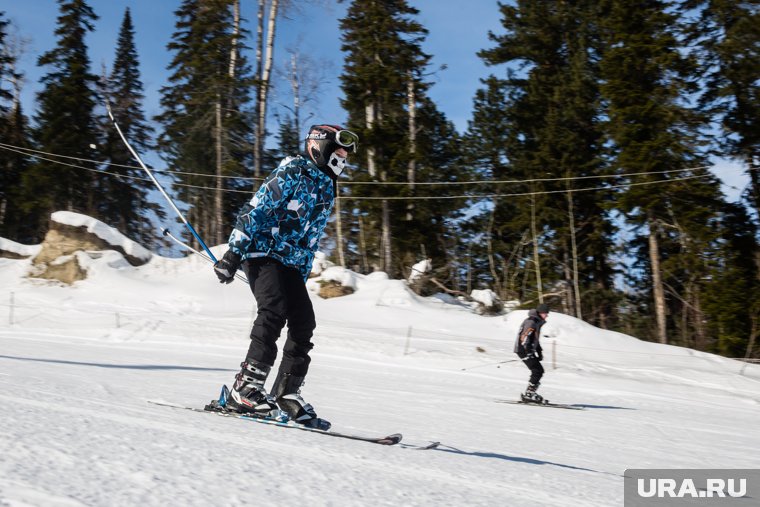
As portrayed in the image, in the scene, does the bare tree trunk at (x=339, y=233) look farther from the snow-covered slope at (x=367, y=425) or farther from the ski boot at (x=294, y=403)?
the ski boot at (x=294, y=403)

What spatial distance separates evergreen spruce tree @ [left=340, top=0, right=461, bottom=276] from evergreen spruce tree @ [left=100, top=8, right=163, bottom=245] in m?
16.1

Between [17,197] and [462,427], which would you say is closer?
[462,427]

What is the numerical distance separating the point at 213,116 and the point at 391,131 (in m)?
8.64

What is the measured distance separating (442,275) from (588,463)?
27.6 meters

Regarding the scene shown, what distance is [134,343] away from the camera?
49.4 ft

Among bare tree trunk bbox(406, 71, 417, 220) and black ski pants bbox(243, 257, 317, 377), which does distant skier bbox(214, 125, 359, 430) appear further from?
bare tree trunk bbox(406, 71, 417, 220)

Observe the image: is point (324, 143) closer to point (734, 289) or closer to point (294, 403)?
point (294, 403)

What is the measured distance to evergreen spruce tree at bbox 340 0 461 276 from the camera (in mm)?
29281

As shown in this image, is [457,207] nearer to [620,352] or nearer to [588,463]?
[620,352]

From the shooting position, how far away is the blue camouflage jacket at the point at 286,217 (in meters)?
3.59

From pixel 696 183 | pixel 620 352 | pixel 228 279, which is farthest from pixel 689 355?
pixel 228 279

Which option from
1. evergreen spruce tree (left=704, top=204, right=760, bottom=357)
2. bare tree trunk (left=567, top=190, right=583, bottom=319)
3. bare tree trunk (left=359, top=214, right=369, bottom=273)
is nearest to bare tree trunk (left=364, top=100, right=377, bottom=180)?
bare tree trunk (left=359, top=214, right=369, bottom=273)

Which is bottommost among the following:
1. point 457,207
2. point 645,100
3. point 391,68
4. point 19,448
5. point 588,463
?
point 588,463

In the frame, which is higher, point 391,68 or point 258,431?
point 391,68
